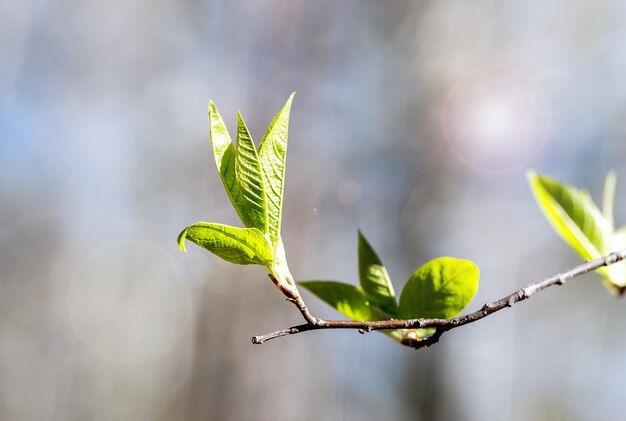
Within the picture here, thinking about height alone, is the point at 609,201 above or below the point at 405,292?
above

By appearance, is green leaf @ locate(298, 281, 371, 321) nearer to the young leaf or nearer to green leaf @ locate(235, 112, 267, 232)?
green leaf @ locate(235, 112, 267, 232)

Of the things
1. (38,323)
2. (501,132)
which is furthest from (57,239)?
(501,132)

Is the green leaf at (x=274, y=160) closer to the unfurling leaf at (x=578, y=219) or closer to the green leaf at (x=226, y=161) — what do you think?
the green leaf at (x=226, y=161)

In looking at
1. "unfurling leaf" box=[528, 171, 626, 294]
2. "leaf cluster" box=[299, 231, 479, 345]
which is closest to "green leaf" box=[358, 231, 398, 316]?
"leaf cluster" box=[299, 231, 479, 345]

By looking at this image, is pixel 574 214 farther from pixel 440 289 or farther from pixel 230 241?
pixel 230 241

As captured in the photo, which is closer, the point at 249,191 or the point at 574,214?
the point at 249,191

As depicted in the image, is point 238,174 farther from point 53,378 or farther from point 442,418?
point 53,378

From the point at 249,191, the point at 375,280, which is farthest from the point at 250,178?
the point at 375,280
